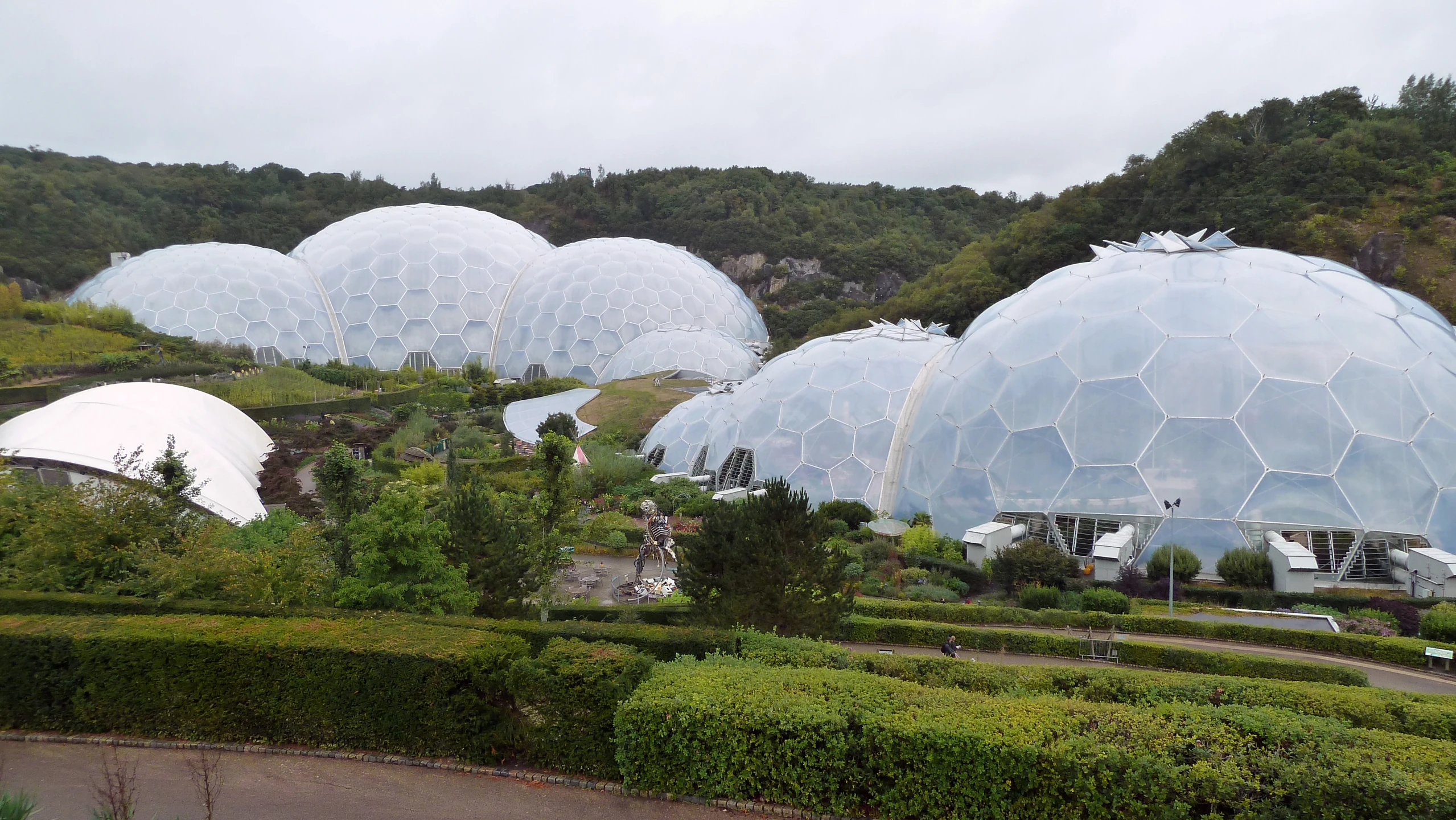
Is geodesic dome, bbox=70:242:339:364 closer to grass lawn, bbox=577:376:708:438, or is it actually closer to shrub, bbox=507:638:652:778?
grass lawn, bbox=577:376:708:438

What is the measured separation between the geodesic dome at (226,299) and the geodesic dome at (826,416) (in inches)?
1127

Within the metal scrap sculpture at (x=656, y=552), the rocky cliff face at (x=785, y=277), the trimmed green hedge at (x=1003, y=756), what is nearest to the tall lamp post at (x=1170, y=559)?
the trimmed green hedge at (x=1003, y=756)

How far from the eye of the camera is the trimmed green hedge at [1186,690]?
7.32 m

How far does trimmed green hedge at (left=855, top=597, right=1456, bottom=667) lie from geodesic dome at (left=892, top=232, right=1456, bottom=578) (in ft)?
11.2

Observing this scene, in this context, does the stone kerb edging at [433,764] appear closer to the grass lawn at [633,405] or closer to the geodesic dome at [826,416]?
the geodesic dome at [826,416]

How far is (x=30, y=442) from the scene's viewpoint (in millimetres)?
17594

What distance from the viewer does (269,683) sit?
26.1ft

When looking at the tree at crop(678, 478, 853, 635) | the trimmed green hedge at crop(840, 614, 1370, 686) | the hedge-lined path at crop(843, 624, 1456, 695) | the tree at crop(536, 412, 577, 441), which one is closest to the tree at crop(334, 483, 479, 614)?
the tree at crop(678, 478, 853, 635)

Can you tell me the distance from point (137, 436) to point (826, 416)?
59.0 feet

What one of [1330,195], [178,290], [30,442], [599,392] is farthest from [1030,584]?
[178,290]

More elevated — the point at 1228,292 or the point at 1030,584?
the point at 1228,292

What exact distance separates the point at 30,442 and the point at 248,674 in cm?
1455

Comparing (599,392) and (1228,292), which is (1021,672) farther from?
(599,392)

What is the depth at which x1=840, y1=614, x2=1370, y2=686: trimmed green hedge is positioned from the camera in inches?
451
